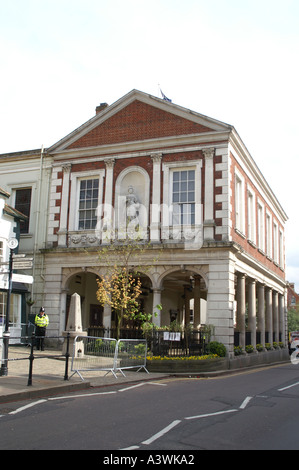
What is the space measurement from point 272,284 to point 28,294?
52.9ft

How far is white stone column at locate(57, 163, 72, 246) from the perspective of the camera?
23.8 m

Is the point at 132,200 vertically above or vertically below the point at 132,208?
above

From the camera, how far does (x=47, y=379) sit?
1277cm

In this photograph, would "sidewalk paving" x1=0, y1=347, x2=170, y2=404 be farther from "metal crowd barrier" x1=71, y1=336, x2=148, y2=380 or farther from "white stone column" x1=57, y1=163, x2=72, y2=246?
"white stone column" x1=57, y1=163, x2=72, y2=246

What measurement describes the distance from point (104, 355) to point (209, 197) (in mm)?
9718

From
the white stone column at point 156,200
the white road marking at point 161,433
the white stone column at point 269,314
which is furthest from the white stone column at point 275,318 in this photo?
the white road marking at point 161,433

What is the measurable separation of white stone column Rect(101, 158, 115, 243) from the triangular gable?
1.23 meters

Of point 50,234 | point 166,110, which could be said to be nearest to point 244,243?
point 166,110

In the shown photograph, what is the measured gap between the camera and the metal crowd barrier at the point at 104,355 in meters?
13.6

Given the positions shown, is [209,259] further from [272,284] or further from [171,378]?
[272,284]

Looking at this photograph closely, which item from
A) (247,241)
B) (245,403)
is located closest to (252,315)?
(247,241)

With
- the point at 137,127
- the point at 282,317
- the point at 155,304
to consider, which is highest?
the point at 137,127

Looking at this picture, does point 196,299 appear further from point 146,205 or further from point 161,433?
point 161,433
